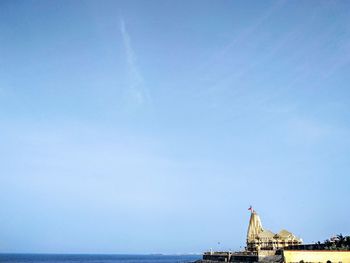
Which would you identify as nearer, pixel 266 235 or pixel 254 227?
pixel 266 235

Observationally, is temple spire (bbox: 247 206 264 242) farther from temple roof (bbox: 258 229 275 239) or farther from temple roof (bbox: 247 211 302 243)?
temple roof (bbox: 258 229 275 239)

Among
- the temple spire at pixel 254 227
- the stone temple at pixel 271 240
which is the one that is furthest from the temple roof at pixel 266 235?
the temple spire at pixel 254 227

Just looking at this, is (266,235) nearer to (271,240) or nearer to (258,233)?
(271,240)

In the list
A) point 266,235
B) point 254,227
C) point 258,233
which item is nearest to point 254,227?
point 254,227

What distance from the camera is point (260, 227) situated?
77438 mm

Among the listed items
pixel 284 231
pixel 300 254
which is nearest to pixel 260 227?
pixel 284 231

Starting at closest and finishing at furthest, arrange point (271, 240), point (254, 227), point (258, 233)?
point (271, 240) → point (258, 233) → point (254, 227)

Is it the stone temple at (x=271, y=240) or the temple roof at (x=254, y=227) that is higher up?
the temple roof at (x=254, y=227)

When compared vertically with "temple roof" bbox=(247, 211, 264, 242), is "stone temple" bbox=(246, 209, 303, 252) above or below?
below

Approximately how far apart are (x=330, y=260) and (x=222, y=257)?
25766 millimetres

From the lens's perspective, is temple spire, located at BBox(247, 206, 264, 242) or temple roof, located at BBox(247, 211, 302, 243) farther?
temple spire, located at BBox(247, 206, 264, 242)

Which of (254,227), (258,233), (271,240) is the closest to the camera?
(271,240)

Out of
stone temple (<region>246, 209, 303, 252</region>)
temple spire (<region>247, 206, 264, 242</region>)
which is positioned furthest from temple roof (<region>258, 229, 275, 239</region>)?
temple spire (<region>247, 206, 264, 242</region>)

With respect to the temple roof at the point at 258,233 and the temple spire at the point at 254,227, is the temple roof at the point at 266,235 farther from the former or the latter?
the temple spire at the point at 254,227
